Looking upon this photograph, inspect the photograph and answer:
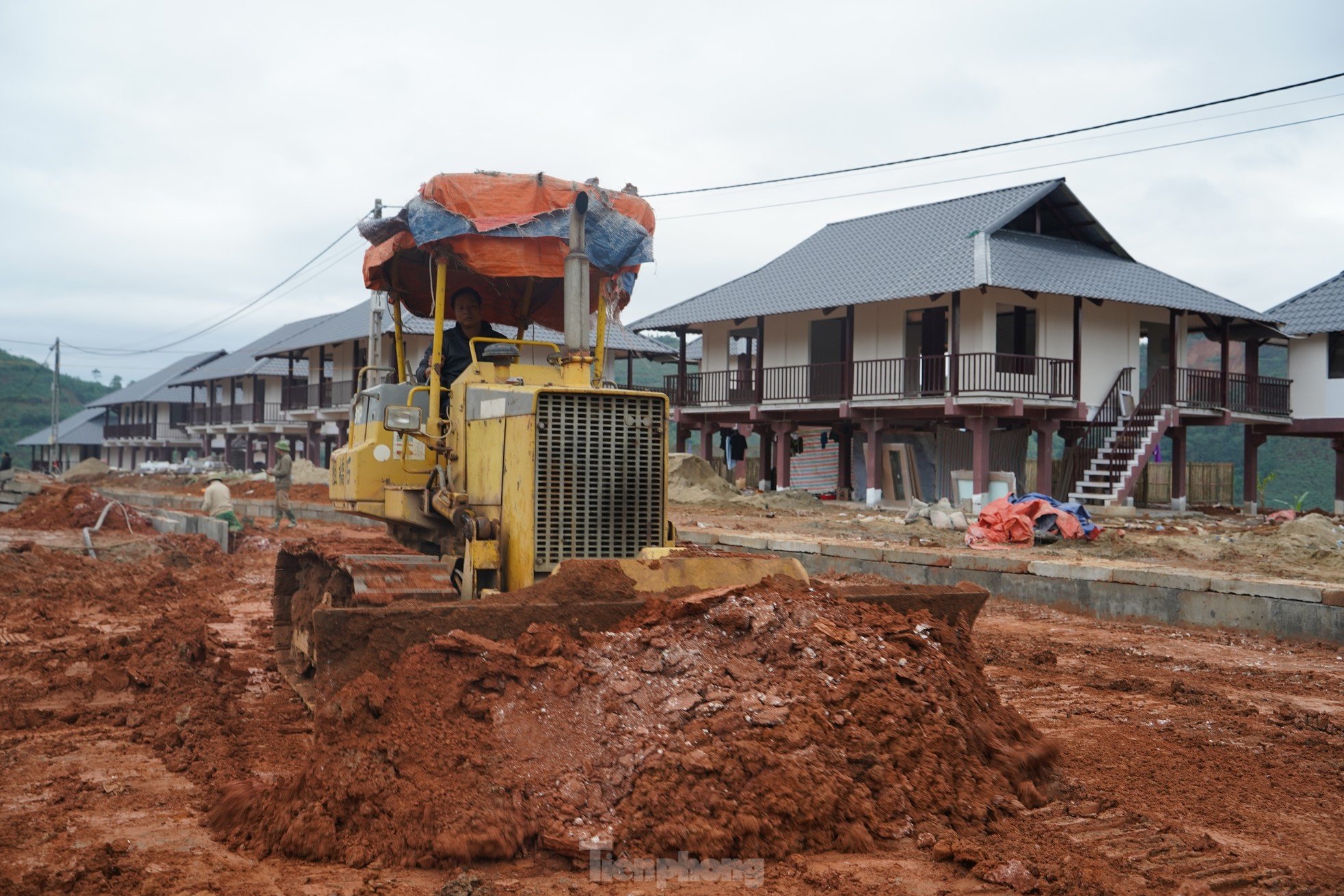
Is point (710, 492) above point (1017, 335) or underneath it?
underneath

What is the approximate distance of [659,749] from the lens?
436 cm

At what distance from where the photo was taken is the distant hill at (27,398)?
94250 millimetres

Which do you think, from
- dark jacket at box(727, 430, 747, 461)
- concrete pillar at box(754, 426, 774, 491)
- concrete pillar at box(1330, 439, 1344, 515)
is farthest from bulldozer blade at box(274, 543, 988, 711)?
concrete pillar at box(1330, 439, 1344, 515)

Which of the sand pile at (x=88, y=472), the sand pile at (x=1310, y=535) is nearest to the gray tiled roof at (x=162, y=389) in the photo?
the sand pile at (x=88, y=472)

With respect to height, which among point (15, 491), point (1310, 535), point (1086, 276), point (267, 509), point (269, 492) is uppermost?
point (1086, 276)

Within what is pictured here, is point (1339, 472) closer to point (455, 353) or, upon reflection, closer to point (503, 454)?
point (455, 353)

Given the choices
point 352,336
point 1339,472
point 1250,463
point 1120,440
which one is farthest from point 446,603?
point 352,336

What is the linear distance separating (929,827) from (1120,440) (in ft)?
72.4

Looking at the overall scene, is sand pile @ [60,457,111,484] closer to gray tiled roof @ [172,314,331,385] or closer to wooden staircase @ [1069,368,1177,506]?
gray tiled roof @ [172,314,331,385]

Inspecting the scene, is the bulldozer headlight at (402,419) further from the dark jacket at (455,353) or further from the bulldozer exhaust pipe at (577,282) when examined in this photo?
the bulldozer exhaust pipe at (577,282)

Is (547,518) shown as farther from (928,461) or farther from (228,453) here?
(228,453)

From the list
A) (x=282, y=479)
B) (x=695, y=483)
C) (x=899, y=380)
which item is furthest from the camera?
(x=695, y=483)

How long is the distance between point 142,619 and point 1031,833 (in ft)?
32.1

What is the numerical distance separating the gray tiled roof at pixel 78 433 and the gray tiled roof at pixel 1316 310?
76996 millimetres
